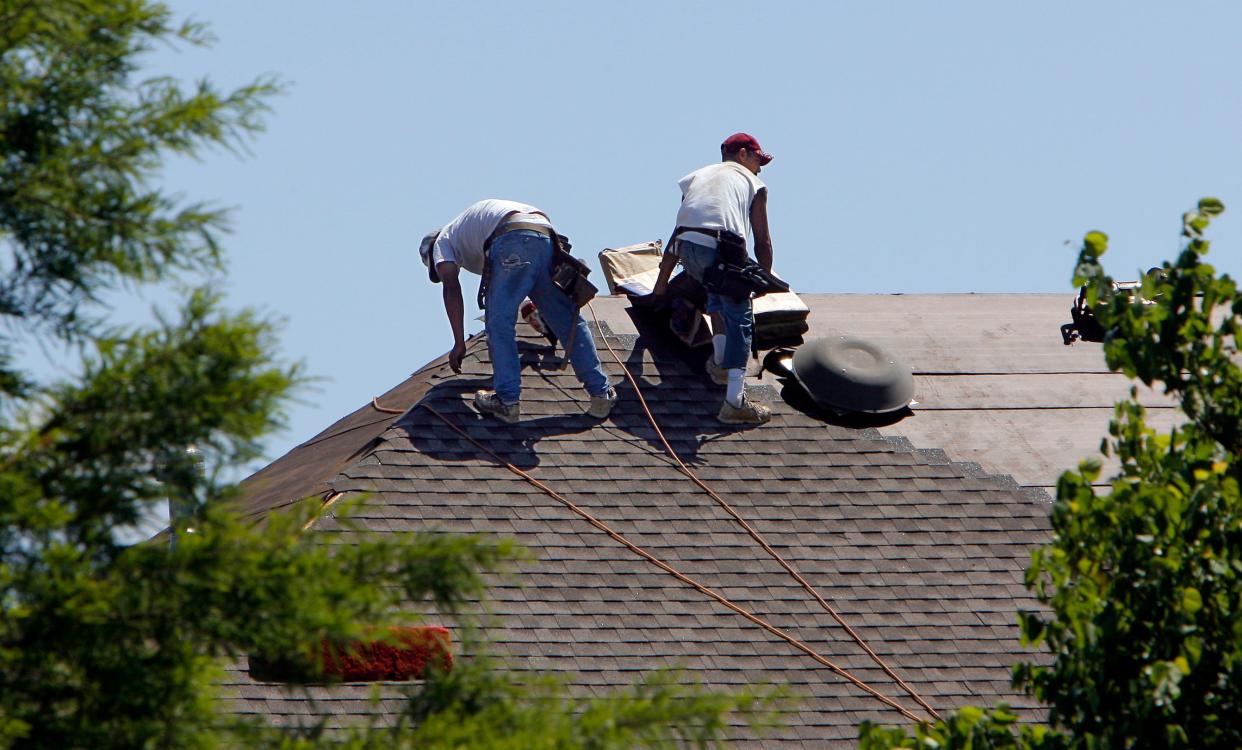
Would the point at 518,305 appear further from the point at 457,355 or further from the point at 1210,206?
the point at 1210,206

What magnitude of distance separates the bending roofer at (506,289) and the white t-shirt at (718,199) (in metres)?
0.83

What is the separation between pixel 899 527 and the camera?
28.5ft

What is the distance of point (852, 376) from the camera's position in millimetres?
9727

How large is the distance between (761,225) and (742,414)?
1187 mm

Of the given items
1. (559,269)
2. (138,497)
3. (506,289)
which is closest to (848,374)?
(559,269)

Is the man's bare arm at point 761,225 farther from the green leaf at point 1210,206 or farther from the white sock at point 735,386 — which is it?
the green leaf at point 1210,206

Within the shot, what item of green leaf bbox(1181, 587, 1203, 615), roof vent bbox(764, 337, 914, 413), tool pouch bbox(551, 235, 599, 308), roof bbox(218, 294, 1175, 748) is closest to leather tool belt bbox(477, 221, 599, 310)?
tool pouch bbox(551, 235, 599, 308)

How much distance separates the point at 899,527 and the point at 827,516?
37 centimetres

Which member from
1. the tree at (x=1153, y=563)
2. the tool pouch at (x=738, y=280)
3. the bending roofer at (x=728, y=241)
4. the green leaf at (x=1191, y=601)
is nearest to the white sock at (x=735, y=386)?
the bending roofer at (x=728, y=241)

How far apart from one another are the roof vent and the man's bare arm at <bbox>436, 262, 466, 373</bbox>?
190 cm

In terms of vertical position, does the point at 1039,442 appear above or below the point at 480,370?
above

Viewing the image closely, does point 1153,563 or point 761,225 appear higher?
point 761,225

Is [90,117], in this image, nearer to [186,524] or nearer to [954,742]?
[186,524]

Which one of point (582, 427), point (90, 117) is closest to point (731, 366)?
point (582, 427)
